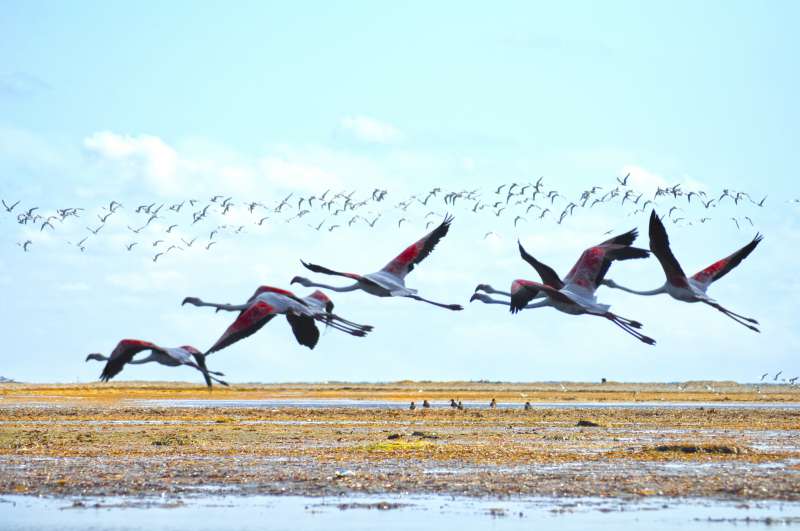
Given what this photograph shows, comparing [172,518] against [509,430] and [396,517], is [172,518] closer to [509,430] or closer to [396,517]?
[396,517]

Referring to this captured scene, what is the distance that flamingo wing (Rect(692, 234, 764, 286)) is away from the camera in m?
27.6

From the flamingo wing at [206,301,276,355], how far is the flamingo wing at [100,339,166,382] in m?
1.15

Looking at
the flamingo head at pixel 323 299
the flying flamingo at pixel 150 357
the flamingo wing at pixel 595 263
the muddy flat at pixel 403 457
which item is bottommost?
the muddy flat at pixel 403 457

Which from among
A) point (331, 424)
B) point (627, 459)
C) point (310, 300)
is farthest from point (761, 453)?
point (331, 424)

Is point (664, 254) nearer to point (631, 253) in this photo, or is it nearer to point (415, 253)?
point (631, 253)

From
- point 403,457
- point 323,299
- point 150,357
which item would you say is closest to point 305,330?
point 323,299

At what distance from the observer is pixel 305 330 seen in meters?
24.2

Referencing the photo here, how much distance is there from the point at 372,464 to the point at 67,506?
8.99 meters

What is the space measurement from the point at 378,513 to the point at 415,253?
5911 mm

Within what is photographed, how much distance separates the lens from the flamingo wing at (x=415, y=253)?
25.4 metres

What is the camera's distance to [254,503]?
77.9 feet

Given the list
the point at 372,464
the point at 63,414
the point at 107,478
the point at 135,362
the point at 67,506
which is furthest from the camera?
the point at 63,414

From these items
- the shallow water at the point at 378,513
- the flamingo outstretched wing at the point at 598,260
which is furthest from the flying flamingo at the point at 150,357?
the flamingo outstretched wing at the point at 598,260

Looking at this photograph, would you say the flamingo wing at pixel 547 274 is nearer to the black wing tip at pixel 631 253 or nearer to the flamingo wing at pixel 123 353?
the black wing tip at pixel 631 253
